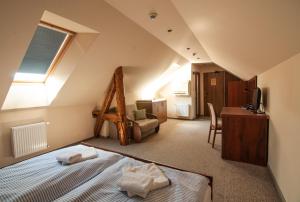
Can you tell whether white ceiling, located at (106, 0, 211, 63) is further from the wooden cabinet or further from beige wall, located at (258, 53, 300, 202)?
the wooden cabinet

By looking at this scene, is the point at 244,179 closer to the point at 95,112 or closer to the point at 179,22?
the point at 179,22

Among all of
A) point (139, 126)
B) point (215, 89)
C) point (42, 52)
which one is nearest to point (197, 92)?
point (215, 89)

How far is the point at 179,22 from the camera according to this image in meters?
2.69

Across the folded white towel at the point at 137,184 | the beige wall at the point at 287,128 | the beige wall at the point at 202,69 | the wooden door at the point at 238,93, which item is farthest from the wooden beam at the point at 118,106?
the beige wall at the point at 202,69

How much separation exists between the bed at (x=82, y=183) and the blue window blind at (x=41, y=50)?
69.5 inches

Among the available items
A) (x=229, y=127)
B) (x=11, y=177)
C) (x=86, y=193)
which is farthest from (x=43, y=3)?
(x=229, y=127)

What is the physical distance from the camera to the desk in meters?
2.82

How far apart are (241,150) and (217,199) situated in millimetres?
1283

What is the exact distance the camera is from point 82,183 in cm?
149

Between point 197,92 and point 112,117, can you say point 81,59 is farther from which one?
point 197,92

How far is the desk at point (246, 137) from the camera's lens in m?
2.82

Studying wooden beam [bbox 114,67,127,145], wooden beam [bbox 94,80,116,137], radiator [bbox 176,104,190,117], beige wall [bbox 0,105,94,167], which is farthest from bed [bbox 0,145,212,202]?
radiator [bbox 176,104,190,117]

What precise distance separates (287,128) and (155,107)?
413 centimetres

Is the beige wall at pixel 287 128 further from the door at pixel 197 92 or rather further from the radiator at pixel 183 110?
the door at pixel 197 92
